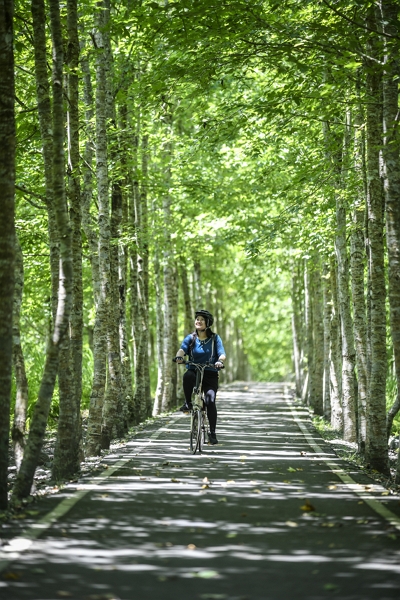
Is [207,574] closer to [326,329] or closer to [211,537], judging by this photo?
[211,537]

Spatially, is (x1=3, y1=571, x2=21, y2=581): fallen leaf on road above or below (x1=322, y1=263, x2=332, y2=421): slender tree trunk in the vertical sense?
below

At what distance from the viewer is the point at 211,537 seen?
7668 millimetres

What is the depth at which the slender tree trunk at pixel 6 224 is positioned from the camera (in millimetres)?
9094

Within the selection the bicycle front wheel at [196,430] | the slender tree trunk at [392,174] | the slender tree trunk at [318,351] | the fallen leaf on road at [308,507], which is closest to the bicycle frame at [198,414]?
the bicycle front wheel at [196,430]

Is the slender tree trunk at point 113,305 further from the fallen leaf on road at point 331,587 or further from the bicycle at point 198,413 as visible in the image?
the fallen leaf on road at point 331,587

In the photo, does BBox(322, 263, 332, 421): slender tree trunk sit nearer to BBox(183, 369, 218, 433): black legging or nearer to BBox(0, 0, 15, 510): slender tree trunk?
BBox(183, 369, 218, 433): black legging

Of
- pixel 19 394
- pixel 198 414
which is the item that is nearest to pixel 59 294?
pixel 19 394

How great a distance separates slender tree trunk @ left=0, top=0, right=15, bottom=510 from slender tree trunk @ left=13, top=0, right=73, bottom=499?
2.09 feet

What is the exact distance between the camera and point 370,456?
1392 cm

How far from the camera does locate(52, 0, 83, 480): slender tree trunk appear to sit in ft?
39.4

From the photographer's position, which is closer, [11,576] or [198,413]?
[11,576]

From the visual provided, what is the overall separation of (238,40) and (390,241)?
13.0ft

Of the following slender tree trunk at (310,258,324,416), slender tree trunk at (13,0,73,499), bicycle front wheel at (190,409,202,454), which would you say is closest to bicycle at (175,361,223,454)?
bicycle front wheel at (190,409,202,454)

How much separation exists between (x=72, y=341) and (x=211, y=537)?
6.45 m
